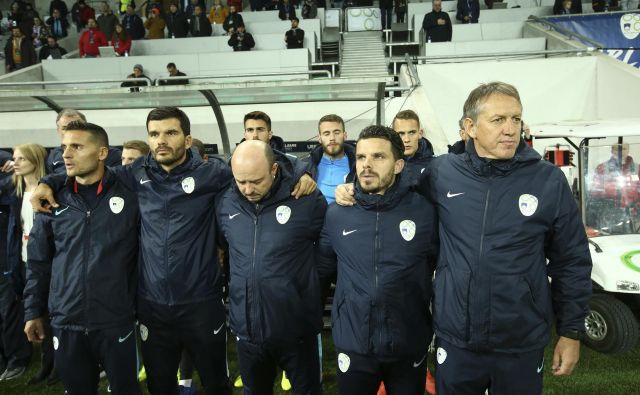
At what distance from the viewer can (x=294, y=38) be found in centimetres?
1433

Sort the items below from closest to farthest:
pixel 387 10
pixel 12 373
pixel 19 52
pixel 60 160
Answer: pixel 60 160 < pixel 12 373 < pixel 19 52 < pixel 387 10

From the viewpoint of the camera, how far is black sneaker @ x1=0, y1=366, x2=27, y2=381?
16.0ft

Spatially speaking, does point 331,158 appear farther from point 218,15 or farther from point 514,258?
point 218,15

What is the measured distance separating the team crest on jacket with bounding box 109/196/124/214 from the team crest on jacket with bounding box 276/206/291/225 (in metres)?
1.02

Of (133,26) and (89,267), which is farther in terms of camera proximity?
(133,26)

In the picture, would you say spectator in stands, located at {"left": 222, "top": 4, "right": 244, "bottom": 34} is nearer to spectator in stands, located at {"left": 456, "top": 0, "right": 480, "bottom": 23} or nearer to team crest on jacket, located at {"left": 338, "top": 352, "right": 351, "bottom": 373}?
spectator in stands, located at {"left": 456, "top": 0, "right": 480, "bottom": 23}

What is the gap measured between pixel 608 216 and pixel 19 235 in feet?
17.7

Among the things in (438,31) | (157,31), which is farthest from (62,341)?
(157,31)

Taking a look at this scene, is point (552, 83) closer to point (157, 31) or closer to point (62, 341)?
point (62, 341)

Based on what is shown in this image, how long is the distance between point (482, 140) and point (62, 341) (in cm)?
272

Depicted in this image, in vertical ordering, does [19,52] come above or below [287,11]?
below

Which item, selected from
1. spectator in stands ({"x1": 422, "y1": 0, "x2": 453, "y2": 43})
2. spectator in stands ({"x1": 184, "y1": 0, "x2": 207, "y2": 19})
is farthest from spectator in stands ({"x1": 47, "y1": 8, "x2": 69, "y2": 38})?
spectator in stands ({"x1": 422, "y1": 0, "x2": 453, "y2": 43})

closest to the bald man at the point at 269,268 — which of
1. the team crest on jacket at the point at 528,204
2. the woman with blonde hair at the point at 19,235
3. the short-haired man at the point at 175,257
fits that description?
the short-haired man at the point at 175,257

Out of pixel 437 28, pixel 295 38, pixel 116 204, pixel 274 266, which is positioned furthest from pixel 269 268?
pixel 437 28
